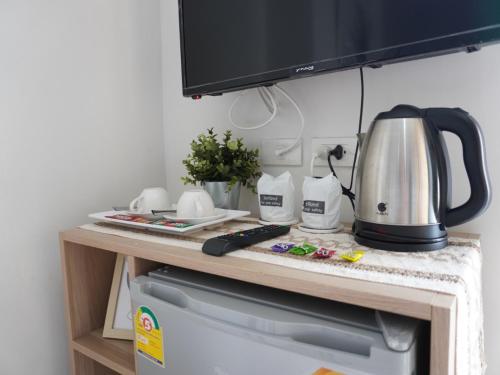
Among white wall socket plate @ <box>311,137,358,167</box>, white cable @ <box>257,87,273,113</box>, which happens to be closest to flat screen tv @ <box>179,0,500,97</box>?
white cable @ <box>257,87,273,113</box>

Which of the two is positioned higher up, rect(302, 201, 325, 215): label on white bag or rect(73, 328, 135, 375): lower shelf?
rect(302, 201, 325, 215): label on white bag

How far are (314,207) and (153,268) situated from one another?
399mm

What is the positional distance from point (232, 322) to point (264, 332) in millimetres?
63

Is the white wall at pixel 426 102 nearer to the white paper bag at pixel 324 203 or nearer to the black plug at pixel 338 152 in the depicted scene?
the black plug at pixel 338 152

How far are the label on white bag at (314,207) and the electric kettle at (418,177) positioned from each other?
18 centimetres

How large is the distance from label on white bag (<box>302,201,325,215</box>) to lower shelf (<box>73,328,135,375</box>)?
57 cm

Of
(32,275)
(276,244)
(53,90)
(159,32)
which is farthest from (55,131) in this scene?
(276,244)

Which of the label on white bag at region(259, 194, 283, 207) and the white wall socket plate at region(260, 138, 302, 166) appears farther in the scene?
the white wall socket plate at region(260, 138, 302, 166)

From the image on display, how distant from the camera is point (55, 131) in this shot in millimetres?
1070

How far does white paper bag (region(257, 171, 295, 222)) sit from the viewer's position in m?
0.91

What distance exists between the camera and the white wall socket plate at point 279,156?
1062 mm

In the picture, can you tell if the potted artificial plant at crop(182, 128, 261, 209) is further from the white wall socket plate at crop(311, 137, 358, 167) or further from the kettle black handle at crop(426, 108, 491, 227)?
the kettle black handle at crop(426, 108, 491, 227)

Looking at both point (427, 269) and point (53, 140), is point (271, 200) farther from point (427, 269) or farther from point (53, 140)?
point (53, 140)

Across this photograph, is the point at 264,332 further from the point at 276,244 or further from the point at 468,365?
the point at 468,365
